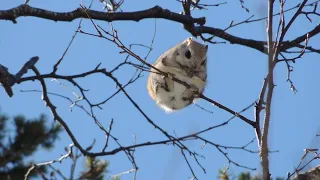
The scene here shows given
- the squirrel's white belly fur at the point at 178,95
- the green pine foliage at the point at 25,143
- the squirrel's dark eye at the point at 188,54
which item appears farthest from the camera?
the squirrel's dark eye at the point at 188,54

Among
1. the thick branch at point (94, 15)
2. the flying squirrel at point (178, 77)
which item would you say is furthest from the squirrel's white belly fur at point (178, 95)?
the thick branch at point (94, 15)

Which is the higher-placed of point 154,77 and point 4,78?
point 154,77

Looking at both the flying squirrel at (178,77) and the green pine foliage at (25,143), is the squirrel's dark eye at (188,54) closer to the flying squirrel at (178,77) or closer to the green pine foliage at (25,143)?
the flying squirrel at (178,77)

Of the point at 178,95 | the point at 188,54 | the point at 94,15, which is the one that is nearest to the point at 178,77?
the point at 178,95

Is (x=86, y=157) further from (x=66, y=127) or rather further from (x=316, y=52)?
(x=316, y=52)

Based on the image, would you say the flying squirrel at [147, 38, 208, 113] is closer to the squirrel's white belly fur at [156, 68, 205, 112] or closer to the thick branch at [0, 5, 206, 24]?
the squirrel's white belly fur at [156, 68, 205, 112]

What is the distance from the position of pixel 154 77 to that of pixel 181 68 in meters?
0.26

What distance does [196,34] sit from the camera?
197 inches

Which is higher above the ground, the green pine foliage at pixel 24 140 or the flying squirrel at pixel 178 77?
the flying squirrel at pixel 178 77

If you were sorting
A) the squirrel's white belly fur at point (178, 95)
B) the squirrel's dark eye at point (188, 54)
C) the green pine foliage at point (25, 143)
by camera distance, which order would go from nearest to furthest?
1. the green pine foliage at point (25, 143)
2. the squirrel's white belly fur at point (178, 95)
3. the squirrel's dark eye at point (188, 54)

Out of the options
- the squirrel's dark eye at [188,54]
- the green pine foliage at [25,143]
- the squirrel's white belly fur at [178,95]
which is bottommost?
the green pine foliage at [25,143]

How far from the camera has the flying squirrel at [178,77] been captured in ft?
17.8

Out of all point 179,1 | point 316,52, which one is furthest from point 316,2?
point 179,1

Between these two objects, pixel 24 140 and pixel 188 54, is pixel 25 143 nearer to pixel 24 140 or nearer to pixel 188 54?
pixel 24 140
